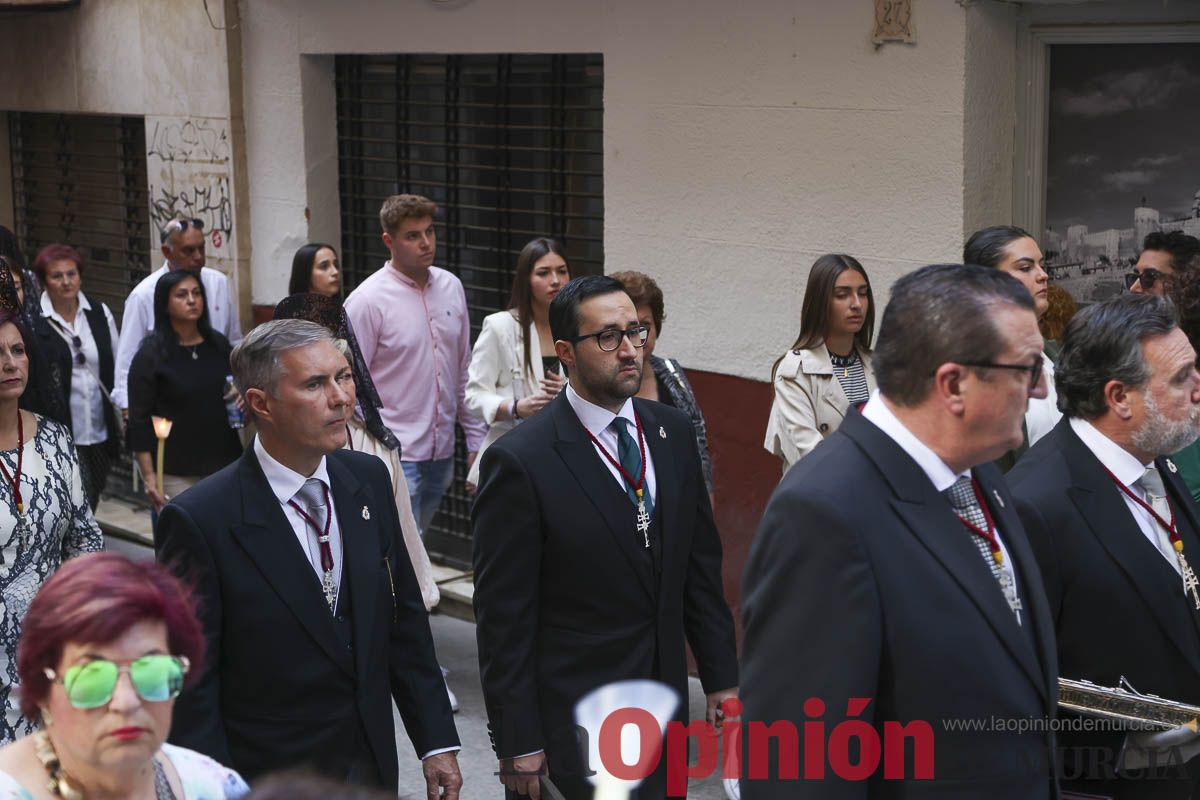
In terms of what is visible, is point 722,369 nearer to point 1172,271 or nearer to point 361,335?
point 361,335

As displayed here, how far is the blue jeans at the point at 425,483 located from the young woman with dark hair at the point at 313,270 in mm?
1017

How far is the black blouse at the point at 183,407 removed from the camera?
792 centimetres

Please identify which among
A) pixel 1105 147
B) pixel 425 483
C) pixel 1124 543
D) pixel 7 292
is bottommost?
pixel 425 483

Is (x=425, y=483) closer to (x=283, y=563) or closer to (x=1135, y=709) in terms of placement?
(x=283, y=563)

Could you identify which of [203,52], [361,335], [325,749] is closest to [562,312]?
[325,749]

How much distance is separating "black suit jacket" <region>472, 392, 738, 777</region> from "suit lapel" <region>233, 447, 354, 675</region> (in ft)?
1.92

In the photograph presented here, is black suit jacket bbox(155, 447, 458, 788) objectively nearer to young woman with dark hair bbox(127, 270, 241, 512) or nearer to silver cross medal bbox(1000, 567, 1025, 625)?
silver cross medal bbox(1000, 567, 1025, 625)

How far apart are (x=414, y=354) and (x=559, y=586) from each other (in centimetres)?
340

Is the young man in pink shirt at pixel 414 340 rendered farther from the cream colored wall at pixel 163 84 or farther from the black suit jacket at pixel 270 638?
the black suit jacket at pixel 270 638

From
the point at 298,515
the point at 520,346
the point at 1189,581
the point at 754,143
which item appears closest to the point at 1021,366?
the point at 1189,581

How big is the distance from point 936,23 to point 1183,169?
1.16 metres

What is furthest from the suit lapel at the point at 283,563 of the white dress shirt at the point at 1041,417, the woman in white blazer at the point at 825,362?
the woman in white blazer at the point at 825,362

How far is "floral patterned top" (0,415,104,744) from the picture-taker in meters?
4.87

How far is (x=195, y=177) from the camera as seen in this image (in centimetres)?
1045
